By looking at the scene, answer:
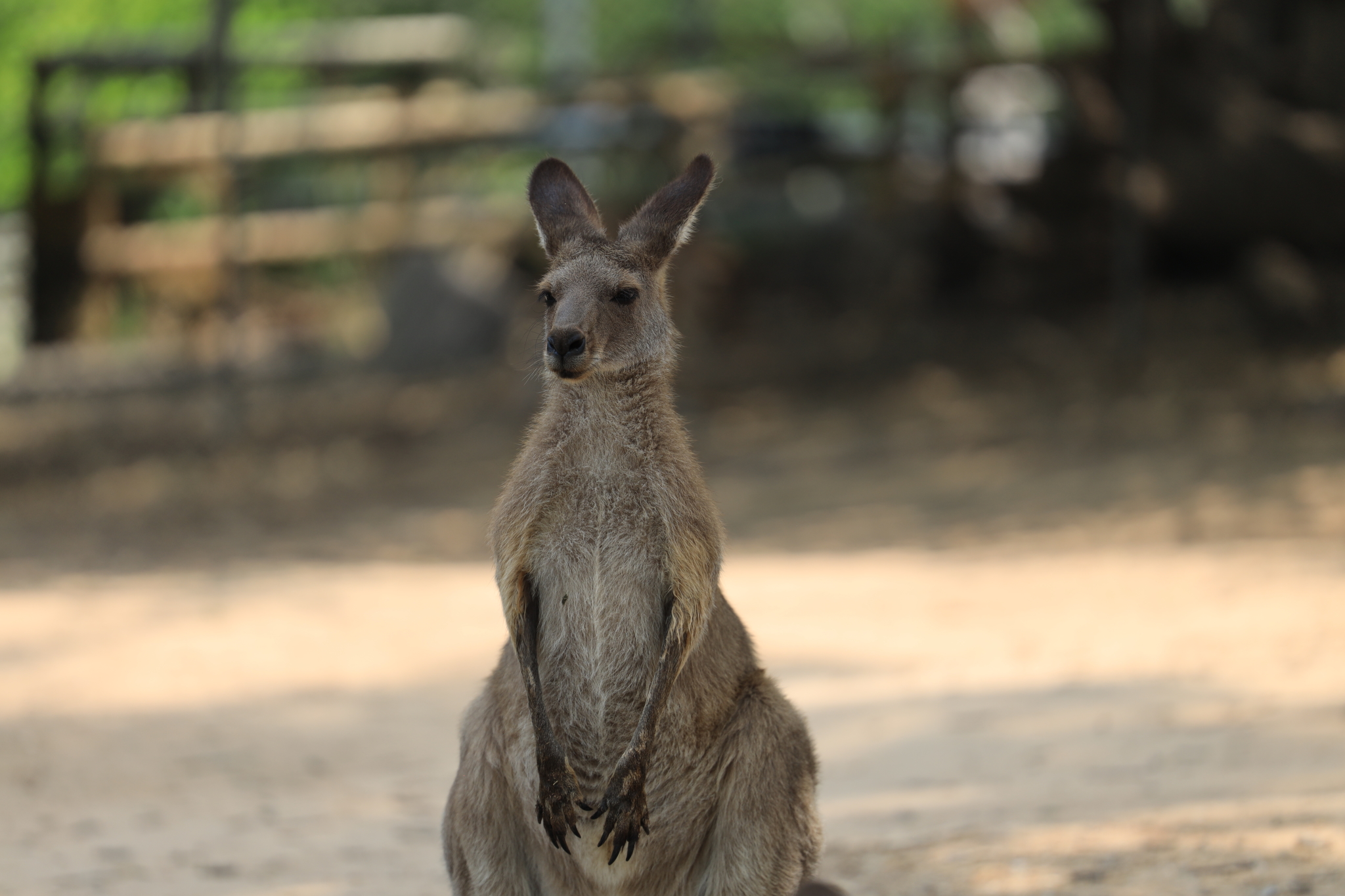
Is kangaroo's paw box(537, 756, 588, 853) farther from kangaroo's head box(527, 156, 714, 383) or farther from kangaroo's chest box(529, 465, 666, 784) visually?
kangaroo's head box(527, 156, 714, 383)

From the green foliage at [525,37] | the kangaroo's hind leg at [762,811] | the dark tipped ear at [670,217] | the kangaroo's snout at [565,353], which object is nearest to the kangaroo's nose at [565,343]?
the kangaroo's snout at [565,353]

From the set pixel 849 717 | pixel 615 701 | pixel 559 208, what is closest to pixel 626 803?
pixel 615 701

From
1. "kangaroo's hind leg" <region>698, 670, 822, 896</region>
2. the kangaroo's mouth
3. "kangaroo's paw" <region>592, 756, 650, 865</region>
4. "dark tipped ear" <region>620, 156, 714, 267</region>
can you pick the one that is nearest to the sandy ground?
"kangaroo's hind leg" <region>698, 670, 822, 896</region>

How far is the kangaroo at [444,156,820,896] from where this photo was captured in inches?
120

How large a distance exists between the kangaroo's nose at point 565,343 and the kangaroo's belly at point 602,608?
0.28 meters

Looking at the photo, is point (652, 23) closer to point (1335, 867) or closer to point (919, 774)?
point (919, 774)

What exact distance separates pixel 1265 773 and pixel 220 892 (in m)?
2.82

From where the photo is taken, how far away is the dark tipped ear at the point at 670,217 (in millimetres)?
3486

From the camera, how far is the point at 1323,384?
32.6 feet

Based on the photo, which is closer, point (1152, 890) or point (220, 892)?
point (1152, 890)

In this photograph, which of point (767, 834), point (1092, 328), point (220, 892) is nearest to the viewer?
point (767, 834)

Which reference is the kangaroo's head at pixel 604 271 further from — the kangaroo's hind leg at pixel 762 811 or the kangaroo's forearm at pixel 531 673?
the kangaroo's hind leg at pixel 762 811

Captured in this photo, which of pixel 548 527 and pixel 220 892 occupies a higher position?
pixel 548 527

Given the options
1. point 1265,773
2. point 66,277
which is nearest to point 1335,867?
point 1265,773
